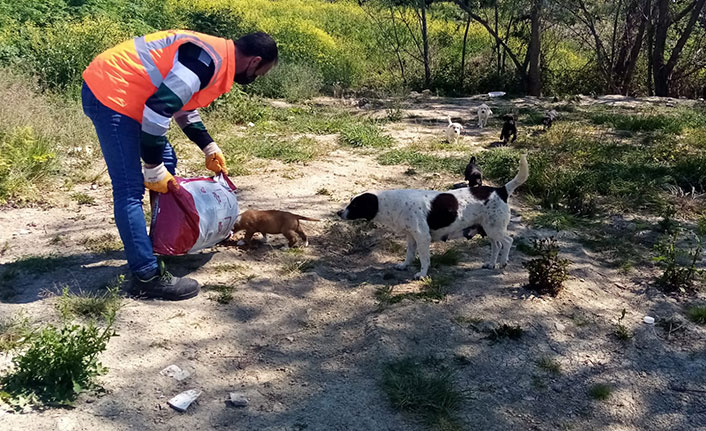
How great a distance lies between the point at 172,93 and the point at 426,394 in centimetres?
223

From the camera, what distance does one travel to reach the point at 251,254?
5125 millimetres

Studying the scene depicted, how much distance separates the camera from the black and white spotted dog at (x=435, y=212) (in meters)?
4.67

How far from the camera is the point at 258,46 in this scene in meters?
3.92

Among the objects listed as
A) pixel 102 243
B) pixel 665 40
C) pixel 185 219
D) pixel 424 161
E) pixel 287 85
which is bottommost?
pixel 102 243

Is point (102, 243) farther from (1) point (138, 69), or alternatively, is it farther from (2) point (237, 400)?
(2) point (237, 400)

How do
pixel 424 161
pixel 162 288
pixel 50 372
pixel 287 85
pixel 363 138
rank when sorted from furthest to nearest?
1. pixel 287 85
2. pixel 363 138
3. pixel 424 161
4. pixel 162 288
5. pixel 50 372

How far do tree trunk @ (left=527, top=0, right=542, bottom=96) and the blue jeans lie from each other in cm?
1132

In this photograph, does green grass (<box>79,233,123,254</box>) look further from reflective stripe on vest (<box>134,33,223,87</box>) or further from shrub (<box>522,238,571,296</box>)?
shrub (<box>522,238,571,296</box>)

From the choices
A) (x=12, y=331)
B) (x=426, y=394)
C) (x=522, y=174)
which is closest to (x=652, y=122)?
(x=522, y=174)

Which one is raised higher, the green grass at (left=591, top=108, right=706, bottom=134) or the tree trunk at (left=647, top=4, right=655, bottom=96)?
the tree trunk at (left=647, top=4, right=655, bottom=96)

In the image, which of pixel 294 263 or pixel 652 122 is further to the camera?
pixel 652 122

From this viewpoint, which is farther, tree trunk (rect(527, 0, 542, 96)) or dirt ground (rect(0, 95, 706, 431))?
tree trunk (rect(527, 0, 542, 96))

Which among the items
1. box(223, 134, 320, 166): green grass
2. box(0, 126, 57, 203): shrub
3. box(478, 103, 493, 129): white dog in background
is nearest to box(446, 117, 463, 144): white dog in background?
box(478, 103, 493, 129): white dog in background

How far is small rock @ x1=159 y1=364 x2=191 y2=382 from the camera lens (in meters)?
3.37
